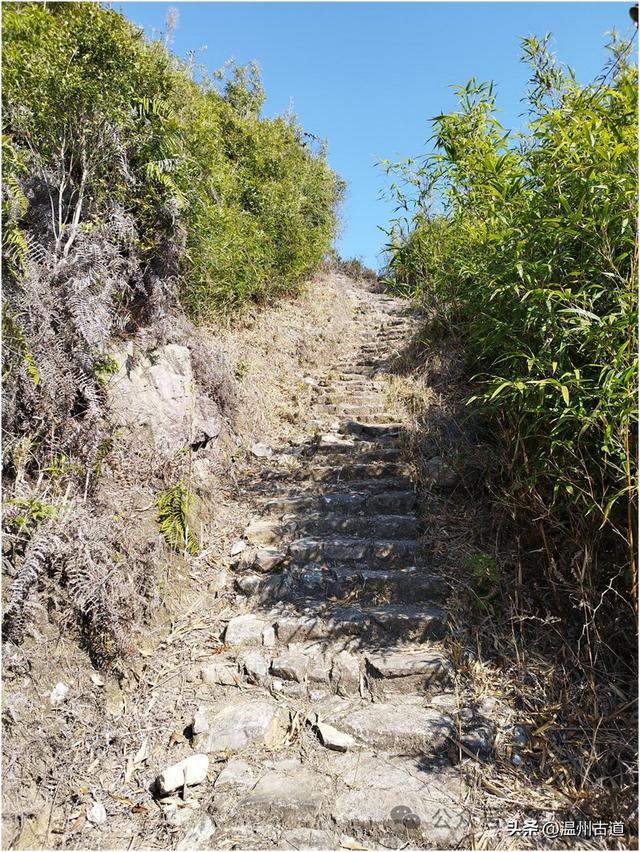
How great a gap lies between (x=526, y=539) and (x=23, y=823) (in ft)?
8.38

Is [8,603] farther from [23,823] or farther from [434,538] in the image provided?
[434,538]

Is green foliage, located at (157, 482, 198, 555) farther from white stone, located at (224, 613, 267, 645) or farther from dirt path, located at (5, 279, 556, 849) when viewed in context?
white stone, located at (224, 613, 267, 645)

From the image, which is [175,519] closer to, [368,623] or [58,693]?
[58,693]

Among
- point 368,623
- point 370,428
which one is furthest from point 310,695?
point 370,428

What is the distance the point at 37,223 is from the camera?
2867 mm

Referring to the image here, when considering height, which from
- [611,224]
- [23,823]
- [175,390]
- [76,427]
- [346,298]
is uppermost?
[346,298]

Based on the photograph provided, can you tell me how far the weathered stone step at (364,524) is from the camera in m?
3.24

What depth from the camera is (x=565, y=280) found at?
2.13 meters

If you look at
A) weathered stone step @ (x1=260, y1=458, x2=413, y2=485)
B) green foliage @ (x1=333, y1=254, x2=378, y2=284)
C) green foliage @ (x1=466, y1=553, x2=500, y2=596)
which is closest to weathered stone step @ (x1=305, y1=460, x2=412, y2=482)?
weathered stone step @ (x1=260, y1=458, x2=413, y2=485)

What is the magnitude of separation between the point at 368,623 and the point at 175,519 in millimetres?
1381

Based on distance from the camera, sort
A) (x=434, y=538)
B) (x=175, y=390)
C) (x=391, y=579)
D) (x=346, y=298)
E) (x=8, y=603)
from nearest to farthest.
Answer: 1. (x=8, y=603)
2. (x=391, y=579)
3. (x=434, y=538)
4. (x=175, y=390)
5. (x=346, y=298)

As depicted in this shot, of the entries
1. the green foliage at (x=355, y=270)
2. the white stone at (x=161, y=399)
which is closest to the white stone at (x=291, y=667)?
the white stone at (x=161, y=399)

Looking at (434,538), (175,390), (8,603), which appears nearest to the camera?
(8,603)

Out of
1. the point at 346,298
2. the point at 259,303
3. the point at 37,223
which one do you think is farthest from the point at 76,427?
the point at 346,298
